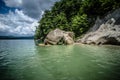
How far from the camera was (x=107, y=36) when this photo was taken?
31.6 m

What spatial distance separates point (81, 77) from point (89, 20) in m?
40.5

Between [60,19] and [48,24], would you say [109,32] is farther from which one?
[48,24]

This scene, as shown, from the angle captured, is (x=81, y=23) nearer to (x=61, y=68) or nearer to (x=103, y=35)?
(x=103, y=35)

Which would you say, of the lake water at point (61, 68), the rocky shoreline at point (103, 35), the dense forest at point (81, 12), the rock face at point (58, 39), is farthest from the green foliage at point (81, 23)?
the lake water at point (61, 68)

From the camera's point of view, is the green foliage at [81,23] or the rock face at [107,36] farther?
the green foliage at [81,23]

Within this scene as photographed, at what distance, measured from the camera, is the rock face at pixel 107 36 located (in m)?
30.4

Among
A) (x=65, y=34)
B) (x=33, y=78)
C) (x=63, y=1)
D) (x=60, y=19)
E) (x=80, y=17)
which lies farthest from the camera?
(x=63, y=1)

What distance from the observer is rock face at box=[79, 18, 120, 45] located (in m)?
30.4

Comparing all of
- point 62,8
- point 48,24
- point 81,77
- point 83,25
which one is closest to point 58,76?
point 81,77

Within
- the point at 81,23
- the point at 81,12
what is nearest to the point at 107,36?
A: the point at 81,23

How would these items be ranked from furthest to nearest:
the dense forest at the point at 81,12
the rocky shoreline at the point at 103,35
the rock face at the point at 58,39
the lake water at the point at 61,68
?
the dense forest at the point at 81,12 → the rock face at the point at 58,39 → the rocky shoreline at the point at 103,35 → the lake water at the point at 61,68

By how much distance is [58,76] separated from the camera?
9.08m

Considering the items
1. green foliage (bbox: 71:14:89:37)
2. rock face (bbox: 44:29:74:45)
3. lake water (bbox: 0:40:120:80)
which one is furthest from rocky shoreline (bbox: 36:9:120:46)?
lake water (bbox: 0:40:120:80)

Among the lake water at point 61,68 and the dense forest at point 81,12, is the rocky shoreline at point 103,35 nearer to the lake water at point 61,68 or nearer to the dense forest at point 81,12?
the dense forest at point 81,12
